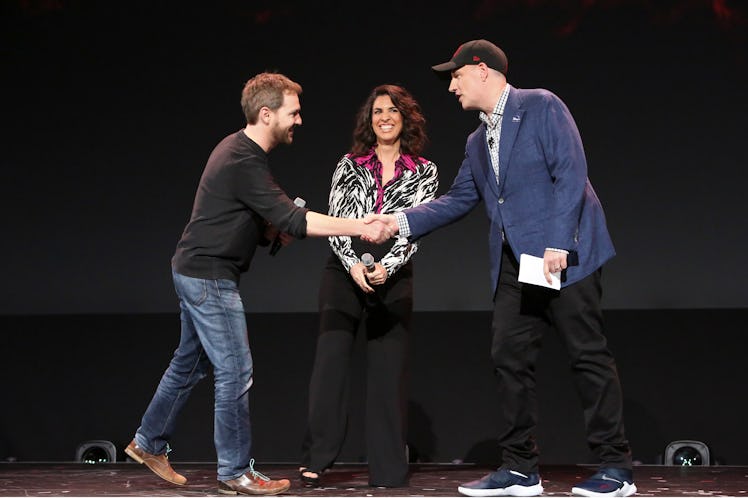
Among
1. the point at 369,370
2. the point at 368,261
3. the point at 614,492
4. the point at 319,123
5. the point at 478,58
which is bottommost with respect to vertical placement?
the point at 614,492

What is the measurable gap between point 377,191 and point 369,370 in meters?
0.62

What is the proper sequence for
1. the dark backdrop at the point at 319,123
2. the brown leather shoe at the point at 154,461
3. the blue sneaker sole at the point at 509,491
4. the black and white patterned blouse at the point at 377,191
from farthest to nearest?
the dark backdrop at the point at 319,123, the black and white patterned blouse at the point at 377,191, the brown leather shoe at the point at 154,461, the blue sneaker sole at the point at 509,491

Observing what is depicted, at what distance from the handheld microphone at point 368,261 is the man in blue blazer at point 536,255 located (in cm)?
40

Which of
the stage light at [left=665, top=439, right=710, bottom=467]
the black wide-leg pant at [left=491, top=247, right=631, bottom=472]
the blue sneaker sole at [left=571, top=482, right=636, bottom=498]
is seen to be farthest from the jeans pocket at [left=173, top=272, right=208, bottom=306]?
the stage light at [left=665, top=439, right=710, bottom=467]

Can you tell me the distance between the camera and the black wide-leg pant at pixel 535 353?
284cm

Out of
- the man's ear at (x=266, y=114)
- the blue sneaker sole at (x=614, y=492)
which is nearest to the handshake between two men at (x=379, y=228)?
the man's ear at (x=266, y=114)

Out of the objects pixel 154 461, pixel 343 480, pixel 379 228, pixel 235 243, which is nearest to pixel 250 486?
pixel 154 461

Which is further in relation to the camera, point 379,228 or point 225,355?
point 379,228

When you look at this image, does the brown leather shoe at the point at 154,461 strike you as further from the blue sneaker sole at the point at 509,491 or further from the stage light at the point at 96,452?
the stage light at the point at 96,452

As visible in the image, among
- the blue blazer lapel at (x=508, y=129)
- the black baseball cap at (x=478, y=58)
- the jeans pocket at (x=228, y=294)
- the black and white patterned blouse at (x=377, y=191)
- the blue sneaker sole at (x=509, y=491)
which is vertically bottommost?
the blue sneaker sole at (x=509, y=491)

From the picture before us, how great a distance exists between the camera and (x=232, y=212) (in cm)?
300

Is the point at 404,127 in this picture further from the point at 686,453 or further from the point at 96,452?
the point at 96,452

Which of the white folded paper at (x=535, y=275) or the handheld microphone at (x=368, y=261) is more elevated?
the handheld microphone at (x=368, y=261)

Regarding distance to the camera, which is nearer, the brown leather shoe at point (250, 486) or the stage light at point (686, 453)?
the brown leather shoe at point (250, 486)
